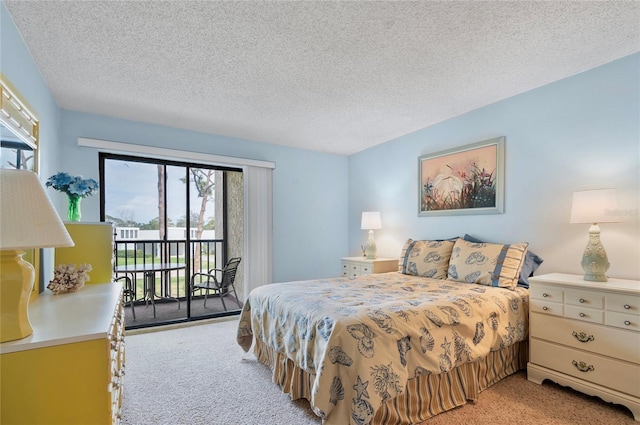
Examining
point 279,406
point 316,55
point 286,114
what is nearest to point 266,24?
point 316,55

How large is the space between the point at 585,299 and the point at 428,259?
1.33 meters

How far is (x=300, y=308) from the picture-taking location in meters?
2.10

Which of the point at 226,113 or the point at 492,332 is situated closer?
the point at 492,332

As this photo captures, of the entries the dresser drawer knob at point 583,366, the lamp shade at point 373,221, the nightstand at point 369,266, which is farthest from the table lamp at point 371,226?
the dresser drawer knob at point 583,366

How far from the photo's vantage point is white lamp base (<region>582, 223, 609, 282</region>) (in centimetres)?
218

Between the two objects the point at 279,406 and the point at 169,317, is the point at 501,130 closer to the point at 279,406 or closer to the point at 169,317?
the point at 279,406

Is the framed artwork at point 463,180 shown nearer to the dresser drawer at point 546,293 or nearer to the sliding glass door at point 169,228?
the dresser drawer at point 546,293

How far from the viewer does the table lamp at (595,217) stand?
2137 mm

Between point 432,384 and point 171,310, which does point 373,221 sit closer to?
point 432,384

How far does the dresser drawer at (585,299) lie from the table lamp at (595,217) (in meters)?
0.17

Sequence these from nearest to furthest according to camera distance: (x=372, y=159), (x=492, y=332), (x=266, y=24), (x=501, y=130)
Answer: (x=266, y=24) < (x=492, y=332) < (x=501, y=130) < (x=372, y=159)

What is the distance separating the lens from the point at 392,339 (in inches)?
68.1

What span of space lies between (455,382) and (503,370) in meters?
0.65

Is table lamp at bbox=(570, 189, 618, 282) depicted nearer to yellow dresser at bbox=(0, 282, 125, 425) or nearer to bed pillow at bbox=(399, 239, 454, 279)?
bed pillow at bbox=(399, 239, 454, 279)
